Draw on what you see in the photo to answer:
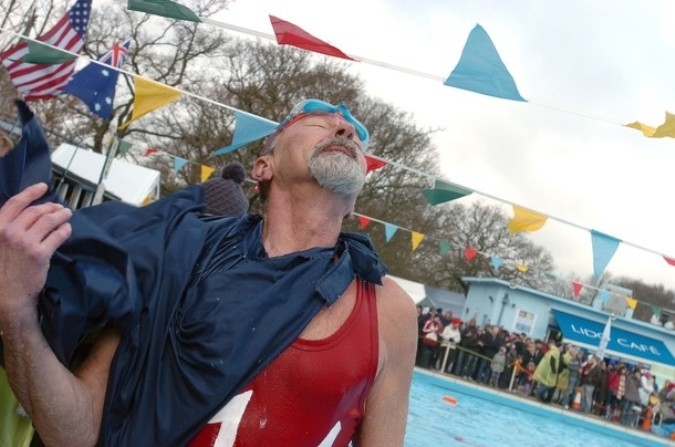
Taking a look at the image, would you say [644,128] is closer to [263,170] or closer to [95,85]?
[263,170]

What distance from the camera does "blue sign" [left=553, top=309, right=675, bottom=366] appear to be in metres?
31.9

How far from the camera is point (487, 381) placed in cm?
1919

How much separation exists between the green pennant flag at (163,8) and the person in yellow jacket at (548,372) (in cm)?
1631

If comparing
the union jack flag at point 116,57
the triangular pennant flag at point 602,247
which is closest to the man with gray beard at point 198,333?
the triangular pennant flag at point 602,247

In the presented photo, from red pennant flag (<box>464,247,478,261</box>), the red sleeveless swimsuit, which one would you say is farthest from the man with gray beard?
red pennant flag (<box>464,247,478,261</box>)

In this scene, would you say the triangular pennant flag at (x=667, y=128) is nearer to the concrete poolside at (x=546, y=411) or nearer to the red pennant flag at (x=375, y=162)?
the red pennant flag at (x=375, y=162)

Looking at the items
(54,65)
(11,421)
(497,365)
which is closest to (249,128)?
(54,65)

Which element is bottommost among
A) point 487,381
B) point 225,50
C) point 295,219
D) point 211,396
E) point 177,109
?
point 487,381

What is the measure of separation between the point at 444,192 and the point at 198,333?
674 centimetres

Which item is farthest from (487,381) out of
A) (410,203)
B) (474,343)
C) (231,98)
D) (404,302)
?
(404,302)

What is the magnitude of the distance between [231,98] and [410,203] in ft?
28.7

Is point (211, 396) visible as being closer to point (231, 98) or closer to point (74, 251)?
point (74, 251)

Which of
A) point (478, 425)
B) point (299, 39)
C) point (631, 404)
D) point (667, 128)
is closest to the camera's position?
point (299, 39)

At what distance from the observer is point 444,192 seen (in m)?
8.15
